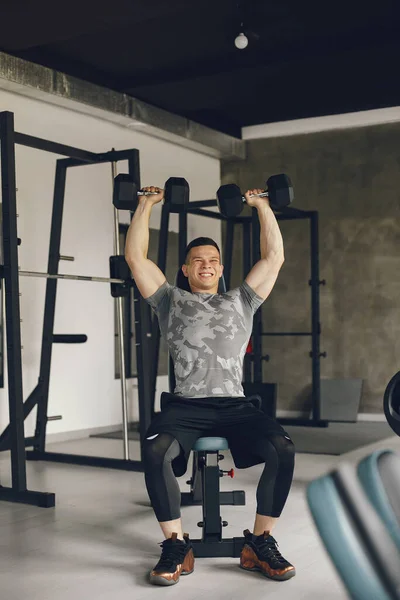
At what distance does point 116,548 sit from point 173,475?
1.93 feet

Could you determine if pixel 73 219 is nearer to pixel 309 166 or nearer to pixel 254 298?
pixel 309 166

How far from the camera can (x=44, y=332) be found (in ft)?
17.0

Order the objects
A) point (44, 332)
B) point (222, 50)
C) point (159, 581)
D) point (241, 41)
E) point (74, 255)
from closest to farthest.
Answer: point (159, 581) → point (44, 332) → point (241, 41) → point (222, 50) → point (74, 255)

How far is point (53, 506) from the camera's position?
13.0 ft

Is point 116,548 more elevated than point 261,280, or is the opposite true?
point 261,280

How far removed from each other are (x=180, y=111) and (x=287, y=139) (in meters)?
1.26

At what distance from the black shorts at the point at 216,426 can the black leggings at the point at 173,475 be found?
3cm

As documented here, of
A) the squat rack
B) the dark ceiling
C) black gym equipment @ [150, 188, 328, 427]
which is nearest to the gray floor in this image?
the squat rack

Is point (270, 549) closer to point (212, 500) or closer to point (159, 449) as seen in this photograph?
point (212, 500)

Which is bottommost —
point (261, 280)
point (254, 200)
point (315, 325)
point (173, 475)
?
point (173, 475)

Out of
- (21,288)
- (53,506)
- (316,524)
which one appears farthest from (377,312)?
(316,524)

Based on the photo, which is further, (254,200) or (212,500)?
(254,200)

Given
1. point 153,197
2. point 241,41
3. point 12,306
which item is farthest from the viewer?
point 241,41

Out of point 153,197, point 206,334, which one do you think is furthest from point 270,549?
point 153,197
